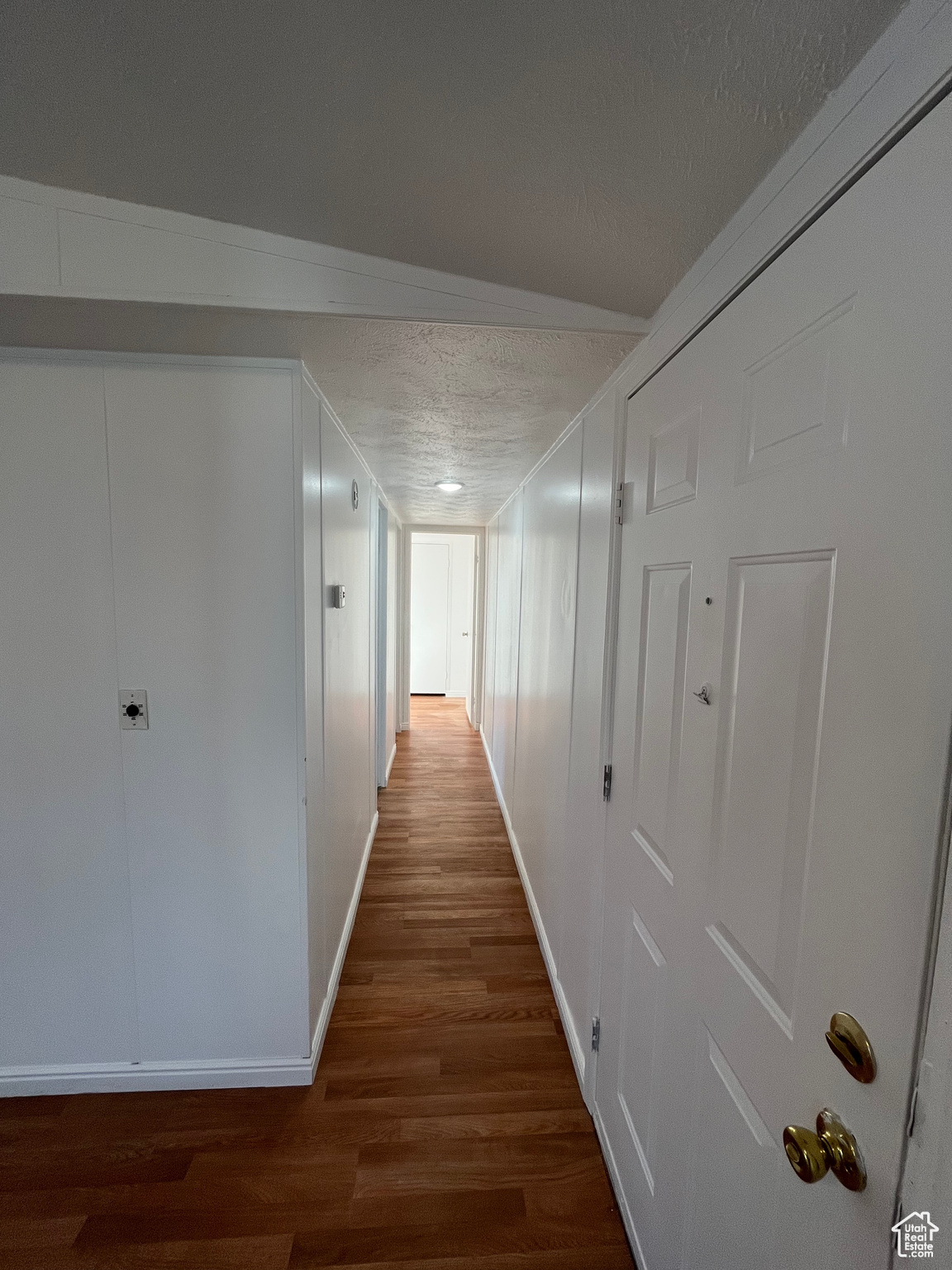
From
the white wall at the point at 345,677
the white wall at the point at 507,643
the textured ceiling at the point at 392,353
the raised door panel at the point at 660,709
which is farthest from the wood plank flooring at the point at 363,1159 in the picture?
the textured ceiling at the point at 392,353

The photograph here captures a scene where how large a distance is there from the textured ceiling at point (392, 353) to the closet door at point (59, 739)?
0.74 feet

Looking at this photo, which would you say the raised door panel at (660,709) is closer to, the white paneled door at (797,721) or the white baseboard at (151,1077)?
the white paneled door at (797,721)

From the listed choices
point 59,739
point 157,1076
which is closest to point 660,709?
point 59,739

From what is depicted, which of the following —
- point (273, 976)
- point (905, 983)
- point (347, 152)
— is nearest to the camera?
point (905, 983)

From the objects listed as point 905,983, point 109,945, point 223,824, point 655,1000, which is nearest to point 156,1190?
point 109,945

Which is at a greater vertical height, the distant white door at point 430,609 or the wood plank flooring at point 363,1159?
the distant white door at point 430,609

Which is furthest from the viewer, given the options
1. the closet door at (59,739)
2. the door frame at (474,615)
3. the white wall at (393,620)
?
the door frame at (474,615)

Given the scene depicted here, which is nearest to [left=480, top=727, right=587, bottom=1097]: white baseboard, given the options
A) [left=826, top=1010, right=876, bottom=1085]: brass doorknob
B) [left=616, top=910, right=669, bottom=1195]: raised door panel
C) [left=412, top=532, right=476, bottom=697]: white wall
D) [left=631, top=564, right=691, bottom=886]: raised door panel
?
[left=616, top=910, right=669, bottom=1195]: raised door panel

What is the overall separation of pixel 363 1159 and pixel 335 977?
0.61 m

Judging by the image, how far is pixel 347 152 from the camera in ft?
2.58

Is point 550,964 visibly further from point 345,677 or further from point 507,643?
point 507,643

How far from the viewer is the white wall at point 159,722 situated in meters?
1.34

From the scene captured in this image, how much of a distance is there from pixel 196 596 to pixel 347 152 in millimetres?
1076

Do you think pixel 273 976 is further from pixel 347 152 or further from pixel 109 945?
pixel 347 152
